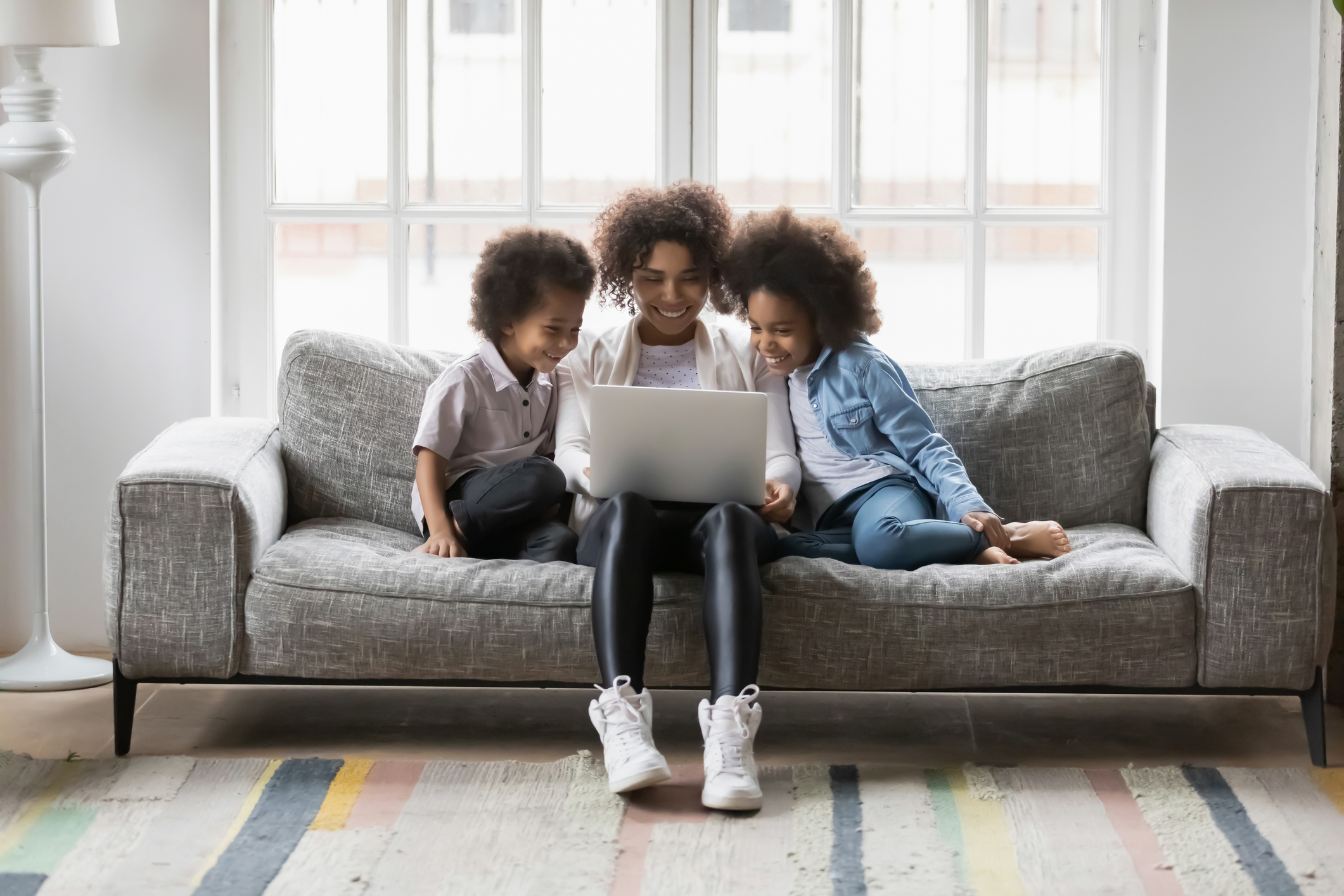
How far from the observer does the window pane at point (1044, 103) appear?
2.86 m

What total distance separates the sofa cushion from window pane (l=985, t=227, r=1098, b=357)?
0.98 metres

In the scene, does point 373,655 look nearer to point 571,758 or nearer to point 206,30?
point 571,758

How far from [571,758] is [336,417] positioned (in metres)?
0.82

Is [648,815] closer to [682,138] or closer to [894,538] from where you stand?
[894,538]

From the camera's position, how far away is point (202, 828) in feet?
5.85

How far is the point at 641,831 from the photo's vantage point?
5.80 feet

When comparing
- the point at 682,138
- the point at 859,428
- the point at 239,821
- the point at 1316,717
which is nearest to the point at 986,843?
the point at 1316,717

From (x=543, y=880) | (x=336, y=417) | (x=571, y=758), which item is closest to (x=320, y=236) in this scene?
(x=336, y=417)

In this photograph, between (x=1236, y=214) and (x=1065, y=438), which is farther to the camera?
(x=1236, y=214)

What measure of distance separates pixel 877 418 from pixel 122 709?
4.28 feet

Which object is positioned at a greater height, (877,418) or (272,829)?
(877,418)

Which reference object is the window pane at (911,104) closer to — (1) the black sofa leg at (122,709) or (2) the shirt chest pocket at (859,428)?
(2) the shirt chest pocket at (859,428)

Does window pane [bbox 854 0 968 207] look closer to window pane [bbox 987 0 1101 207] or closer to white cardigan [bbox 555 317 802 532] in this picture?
window pane [bbox 987 0 1101 207]

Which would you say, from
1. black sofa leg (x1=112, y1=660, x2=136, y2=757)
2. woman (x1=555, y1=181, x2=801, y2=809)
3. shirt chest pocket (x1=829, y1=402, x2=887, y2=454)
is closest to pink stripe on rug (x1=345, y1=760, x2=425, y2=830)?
woman (x1=555, y1=181, x2=801, y2=809)
